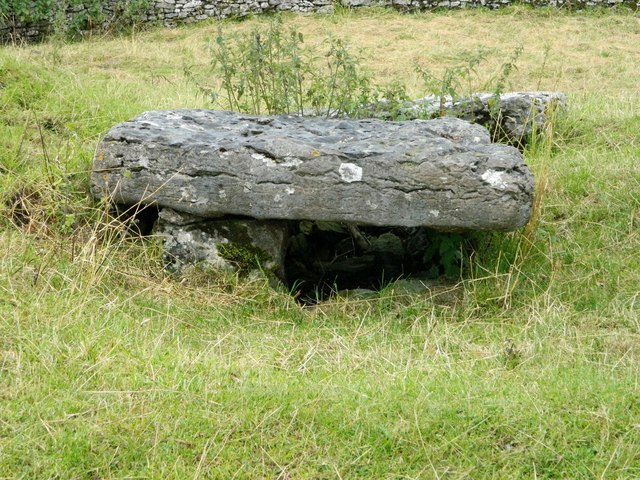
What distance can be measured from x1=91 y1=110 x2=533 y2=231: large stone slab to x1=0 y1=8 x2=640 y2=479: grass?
1.44 feet

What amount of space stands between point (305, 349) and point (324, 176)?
1127mm

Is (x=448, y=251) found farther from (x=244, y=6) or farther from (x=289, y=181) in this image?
(x=244, y=6)

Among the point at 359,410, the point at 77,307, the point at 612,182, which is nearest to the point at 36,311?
the point at 77,307

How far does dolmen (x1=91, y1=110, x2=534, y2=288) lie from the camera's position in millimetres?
5102

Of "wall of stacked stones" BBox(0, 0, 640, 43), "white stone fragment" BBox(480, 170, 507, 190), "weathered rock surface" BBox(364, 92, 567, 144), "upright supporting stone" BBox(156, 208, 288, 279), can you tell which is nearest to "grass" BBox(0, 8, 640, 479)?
"upright supporting stone" BBox(156, 208, 288, 279)

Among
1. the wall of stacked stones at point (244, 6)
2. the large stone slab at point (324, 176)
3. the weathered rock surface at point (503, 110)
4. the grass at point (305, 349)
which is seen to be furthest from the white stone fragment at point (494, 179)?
the wall of stacked stones at point (244, 6)

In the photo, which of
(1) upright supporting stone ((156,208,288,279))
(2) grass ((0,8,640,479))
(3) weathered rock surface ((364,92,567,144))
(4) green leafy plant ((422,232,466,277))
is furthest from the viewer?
(3) weathered rock surface ((364,92,567,144))

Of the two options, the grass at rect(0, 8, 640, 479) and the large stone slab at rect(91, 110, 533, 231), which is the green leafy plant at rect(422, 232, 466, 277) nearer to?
the grass at rect(0, 8, 640, 479)

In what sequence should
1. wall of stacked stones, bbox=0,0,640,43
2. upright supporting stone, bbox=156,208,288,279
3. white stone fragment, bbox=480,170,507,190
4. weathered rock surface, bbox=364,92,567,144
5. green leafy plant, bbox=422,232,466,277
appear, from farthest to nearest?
wall of stacked stones, bbox=0,0,640,43
weathered rock surface, bbox=364,92,567,144
green leafy plant, bbox=422,232,466,277
upright supporting stone, bbox=156,208,288,279
white stone fragment, bbox=480,170,507,190

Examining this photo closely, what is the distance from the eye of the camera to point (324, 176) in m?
5.19

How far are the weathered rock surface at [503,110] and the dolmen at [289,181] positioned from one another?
1411 mm

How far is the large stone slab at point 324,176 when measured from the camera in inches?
200

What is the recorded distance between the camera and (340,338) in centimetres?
476

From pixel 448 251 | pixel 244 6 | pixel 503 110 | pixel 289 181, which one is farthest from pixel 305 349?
pixel 244 6
